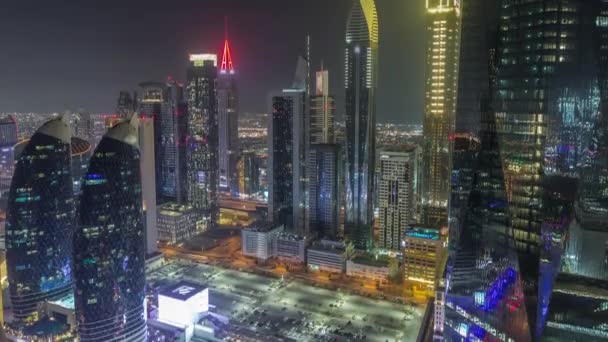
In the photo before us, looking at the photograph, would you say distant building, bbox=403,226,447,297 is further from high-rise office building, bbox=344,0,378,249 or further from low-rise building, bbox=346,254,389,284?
high-rise office building, bbox=344,0,378,249

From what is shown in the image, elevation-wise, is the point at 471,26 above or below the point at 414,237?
above

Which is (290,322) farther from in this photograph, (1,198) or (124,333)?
(1,198)

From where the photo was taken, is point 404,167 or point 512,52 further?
point 404,167

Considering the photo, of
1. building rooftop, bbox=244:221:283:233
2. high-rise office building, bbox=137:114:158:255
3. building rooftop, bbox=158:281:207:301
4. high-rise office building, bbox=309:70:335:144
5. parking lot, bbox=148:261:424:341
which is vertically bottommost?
parking lot, bbox=148:261:424:341

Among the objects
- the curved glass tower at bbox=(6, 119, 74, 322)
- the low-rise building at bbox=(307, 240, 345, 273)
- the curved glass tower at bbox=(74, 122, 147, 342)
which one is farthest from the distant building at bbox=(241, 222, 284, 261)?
the curved glass tower at bbox=(74, 122, 147, 342)

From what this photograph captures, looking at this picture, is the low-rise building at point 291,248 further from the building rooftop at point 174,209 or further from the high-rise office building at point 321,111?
the high-rise office building at point 321,111

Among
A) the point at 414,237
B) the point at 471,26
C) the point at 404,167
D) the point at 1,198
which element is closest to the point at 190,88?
the point at 1,198
